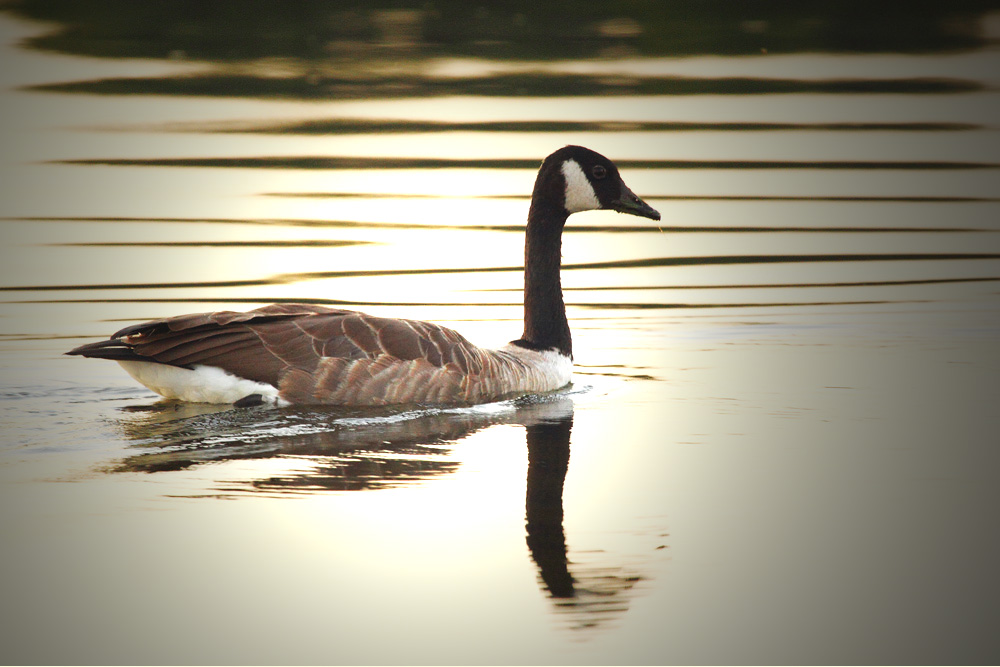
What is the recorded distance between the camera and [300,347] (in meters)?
10.3

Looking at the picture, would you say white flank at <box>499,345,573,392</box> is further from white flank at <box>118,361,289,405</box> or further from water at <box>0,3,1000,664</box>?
white flank at <box>118,361,289,405</box>

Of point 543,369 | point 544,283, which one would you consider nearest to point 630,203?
point 544,283

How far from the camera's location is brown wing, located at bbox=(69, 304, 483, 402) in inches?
394

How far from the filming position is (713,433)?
952cm

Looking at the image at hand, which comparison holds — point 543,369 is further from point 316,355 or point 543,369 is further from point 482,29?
point 482,29

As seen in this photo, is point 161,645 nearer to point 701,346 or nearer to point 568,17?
point 701,346

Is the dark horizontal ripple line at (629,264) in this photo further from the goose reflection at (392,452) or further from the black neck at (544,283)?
the goose reflection at (392,452)

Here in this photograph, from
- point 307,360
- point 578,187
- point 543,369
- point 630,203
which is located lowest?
point 543,369

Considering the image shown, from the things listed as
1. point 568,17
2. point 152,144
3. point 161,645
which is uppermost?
point 568,17

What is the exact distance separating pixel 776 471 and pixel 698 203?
1217cm

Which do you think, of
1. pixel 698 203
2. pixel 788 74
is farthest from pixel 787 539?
pixel 788 74

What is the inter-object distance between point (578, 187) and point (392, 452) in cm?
406

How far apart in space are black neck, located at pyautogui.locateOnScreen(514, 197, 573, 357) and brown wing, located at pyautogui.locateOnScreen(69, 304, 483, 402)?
1339 mm

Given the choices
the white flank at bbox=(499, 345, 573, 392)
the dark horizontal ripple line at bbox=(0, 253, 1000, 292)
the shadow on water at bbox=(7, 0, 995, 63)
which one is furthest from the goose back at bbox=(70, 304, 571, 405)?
the shadow on water at bbox=(7, 0, 995, 63)
